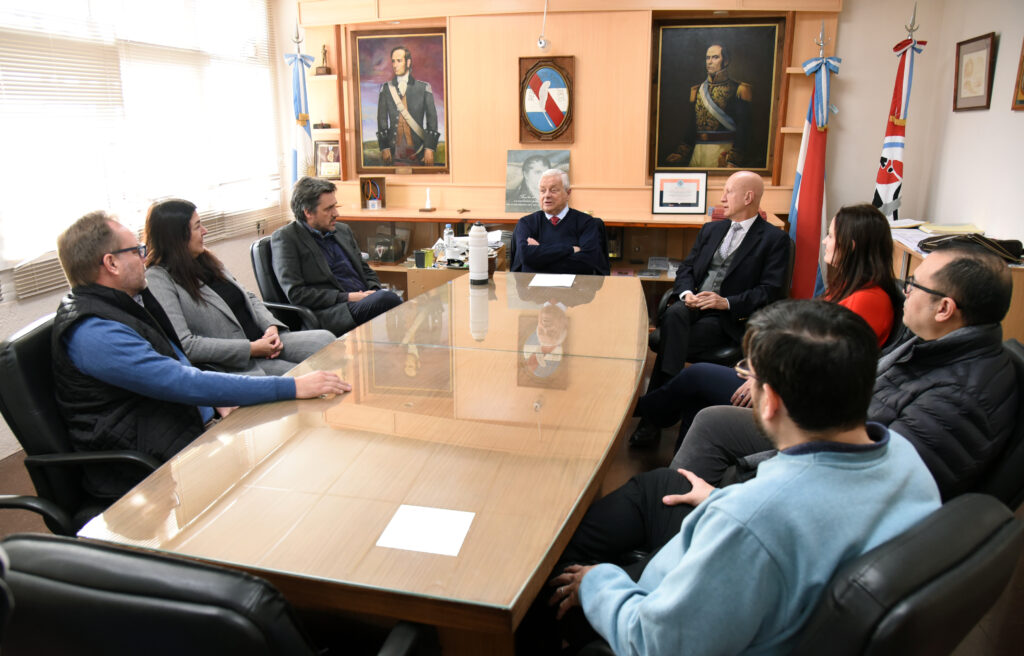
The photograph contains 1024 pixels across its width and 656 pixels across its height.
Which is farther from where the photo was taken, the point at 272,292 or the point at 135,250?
the point at 272,292

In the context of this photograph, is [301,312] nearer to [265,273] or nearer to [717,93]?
[265,273]

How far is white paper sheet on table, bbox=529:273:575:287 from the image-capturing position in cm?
362

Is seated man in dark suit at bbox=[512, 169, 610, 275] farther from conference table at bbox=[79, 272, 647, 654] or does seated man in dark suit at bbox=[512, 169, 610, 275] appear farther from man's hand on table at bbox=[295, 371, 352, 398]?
man's hand on table at bbox=[295, 371, 352, 398]

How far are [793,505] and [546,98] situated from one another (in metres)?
4.67

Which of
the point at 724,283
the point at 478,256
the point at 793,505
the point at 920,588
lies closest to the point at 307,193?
the point at 478,256

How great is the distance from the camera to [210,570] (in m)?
0.88

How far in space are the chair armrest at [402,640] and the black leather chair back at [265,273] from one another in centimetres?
267

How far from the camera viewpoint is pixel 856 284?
2.52 m

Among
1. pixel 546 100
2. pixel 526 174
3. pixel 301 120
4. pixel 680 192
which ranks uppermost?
pixel 546 100

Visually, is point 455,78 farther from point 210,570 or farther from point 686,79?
point 210,570

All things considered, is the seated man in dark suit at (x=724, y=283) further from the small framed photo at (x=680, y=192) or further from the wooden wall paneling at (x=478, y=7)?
the wooden wall paneling at (x=478, y=7)

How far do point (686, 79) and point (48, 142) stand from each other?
408 centimetres

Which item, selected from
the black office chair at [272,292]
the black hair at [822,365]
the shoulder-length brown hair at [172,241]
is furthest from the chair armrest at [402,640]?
the black office chair at [272,292]

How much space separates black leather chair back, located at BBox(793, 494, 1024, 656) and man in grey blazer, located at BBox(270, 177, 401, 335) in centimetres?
304
